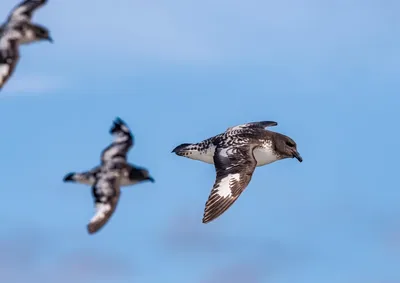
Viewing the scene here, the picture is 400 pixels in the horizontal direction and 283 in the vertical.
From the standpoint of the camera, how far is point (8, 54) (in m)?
29.3

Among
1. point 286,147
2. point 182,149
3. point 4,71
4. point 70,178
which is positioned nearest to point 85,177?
point 70,178

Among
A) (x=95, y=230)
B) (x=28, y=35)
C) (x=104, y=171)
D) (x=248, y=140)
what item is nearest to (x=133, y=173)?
(x=104, y=171)

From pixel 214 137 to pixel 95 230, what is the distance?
1245cm

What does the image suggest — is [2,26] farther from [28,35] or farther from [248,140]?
[248,140]

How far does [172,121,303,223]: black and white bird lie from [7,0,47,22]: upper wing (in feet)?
24.2

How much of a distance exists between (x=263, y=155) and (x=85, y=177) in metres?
10.6

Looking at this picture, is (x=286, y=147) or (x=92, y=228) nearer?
(x=92, y=228)

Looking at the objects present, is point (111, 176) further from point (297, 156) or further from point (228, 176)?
point (297, 156)

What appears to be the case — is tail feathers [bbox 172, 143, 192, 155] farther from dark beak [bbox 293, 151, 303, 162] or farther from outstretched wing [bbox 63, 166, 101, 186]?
outstretched wing [bbox 63, 166, 101, 186]

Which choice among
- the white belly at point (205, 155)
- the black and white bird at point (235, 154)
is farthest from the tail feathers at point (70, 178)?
the white belly at point (205, 155)

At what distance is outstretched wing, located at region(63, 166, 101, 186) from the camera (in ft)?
88.6

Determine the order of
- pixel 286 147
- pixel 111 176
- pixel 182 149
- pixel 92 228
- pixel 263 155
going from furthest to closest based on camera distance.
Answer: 1. pixel 286 147
2. pixel 182 149
3. pixel 263 155
4. pixel 111 176
5. pixel 92 228

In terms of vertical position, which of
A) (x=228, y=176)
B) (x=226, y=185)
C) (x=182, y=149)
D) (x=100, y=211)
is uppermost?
(x=182, y=149)

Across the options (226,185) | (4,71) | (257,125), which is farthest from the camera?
(257,125)
